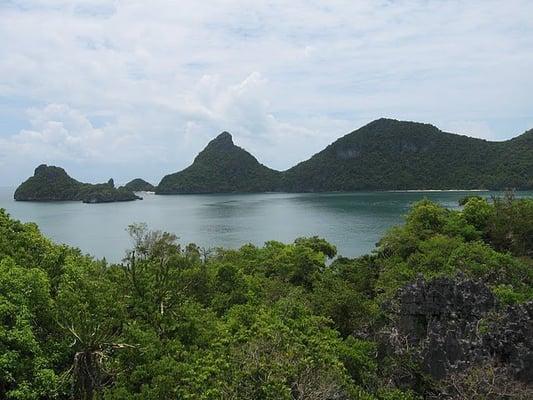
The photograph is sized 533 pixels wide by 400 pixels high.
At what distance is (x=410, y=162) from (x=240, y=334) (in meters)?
163

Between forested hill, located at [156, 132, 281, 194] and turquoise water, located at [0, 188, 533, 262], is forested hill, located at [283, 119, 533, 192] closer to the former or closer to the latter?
forested hill, located at [156, 132, 281, 194]

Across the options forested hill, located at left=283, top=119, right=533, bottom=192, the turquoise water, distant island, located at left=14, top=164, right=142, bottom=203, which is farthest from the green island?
distant island, located at left=14, top=164, right=142, bottom=203

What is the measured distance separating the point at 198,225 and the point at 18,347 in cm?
7228

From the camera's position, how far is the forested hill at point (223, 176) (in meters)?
187

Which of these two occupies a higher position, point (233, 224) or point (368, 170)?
point (368, 170)

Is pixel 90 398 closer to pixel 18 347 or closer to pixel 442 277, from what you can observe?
pixel 18 347

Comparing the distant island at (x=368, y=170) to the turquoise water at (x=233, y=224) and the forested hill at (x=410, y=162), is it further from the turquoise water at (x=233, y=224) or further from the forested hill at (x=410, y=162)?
the turquoise water at (x=233, y=224)

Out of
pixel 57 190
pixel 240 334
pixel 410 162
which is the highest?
pixel 410 162

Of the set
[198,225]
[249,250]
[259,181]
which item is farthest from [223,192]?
[249,250]

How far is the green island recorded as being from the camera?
12.5 metres

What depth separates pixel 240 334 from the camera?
15.3 m

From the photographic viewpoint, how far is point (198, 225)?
3332 inches

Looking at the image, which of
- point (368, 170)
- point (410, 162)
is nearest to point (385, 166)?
point (368, 170)

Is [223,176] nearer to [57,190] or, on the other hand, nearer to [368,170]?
[368,170]
